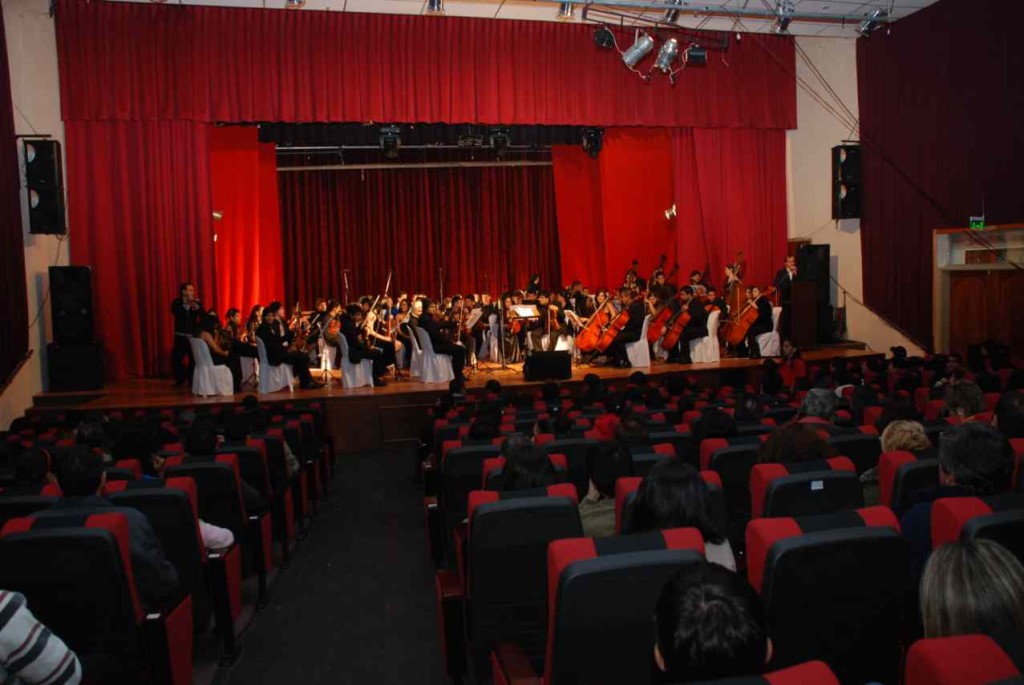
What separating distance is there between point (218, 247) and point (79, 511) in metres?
12.5

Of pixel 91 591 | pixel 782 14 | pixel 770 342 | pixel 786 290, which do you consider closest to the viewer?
pixel 91 591

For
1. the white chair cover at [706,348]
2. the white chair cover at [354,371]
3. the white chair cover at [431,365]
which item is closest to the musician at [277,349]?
the white chair cover at [354,371]

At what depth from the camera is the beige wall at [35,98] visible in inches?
457

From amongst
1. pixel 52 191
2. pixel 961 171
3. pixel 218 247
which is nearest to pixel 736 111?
pixel 961 171

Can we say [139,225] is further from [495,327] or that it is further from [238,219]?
[495,327]

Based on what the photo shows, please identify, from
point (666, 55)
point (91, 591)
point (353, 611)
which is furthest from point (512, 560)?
point (666, 55)

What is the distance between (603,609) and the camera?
1994mm

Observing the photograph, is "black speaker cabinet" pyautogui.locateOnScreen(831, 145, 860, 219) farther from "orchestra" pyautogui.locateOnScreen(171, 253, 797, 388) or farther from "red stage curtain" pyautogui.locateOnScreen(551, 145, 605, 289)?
"red stage curtain" pyautogui.locateOnScreen(551, 145, 605, 289)

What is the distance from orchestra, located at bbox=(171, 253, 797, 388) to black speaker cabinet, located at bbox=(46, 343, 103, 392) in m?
1.10

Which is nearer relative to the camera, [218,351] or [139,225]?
[218,351]

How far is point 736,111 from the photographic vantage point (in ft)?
48.0

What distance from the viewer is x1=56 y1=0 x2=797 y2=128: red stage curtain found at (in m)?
12.1

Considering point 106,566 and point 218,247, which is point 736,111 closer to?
point 218,247

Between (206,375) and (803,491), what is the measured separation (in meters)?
9.36
